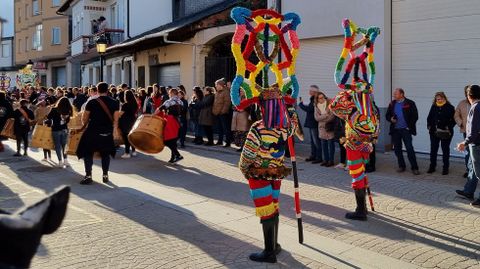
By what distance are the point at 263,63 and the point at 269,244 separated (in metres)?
1.83

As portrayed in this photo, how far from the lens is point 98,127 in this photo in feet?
29.0

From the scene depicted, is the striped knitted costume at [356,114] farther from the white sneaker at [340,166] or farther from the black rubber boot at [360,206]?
the white sneaker at [340,166]

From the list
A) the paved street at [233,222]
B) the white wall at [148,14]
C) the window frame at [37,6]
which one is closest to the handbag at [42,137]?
the paved street at [233,222]

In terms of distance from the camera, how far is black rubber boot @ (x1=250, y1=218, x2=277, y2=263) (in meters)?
4.84

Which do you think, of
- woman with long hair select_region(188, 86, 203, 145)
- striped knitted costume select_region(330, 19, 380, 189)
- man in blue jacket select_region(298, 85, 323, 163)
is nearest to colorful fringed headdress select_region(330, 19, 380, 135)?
striped knitted costume select_region(330, 19, 380, 189)

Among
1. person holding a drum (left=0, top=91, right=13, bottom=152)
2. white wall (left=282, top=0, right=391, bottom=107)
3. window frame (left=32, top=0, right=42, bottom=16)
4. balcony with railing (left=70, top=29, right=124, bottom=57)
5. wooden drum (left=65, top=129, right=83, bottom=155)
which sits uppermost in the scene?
window frame (left=32, top=0, right=42, bottom=16)

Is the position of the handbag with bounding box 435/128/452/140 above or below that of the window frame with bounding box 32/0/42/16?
below

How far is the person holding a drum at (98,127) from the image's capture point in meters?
8.80

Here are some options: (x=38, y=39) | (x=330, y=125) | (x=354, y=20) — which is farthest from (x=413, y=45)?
(x=38, y=39)

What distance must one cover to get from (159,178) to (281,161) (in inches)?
193

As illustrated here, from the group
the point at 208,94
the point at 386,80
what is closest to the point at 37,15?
the point at 208,94

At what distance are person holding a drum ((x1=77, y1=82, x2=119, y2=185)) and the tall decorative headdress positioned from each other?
4387 mm

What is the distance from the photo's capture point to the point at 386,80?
12.1 m

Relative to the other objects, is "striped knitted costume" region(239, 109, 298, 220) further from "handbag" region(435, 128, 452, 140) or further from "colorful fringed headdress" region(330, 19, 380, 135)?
"handbag" region(435, 128, 452, 140)
